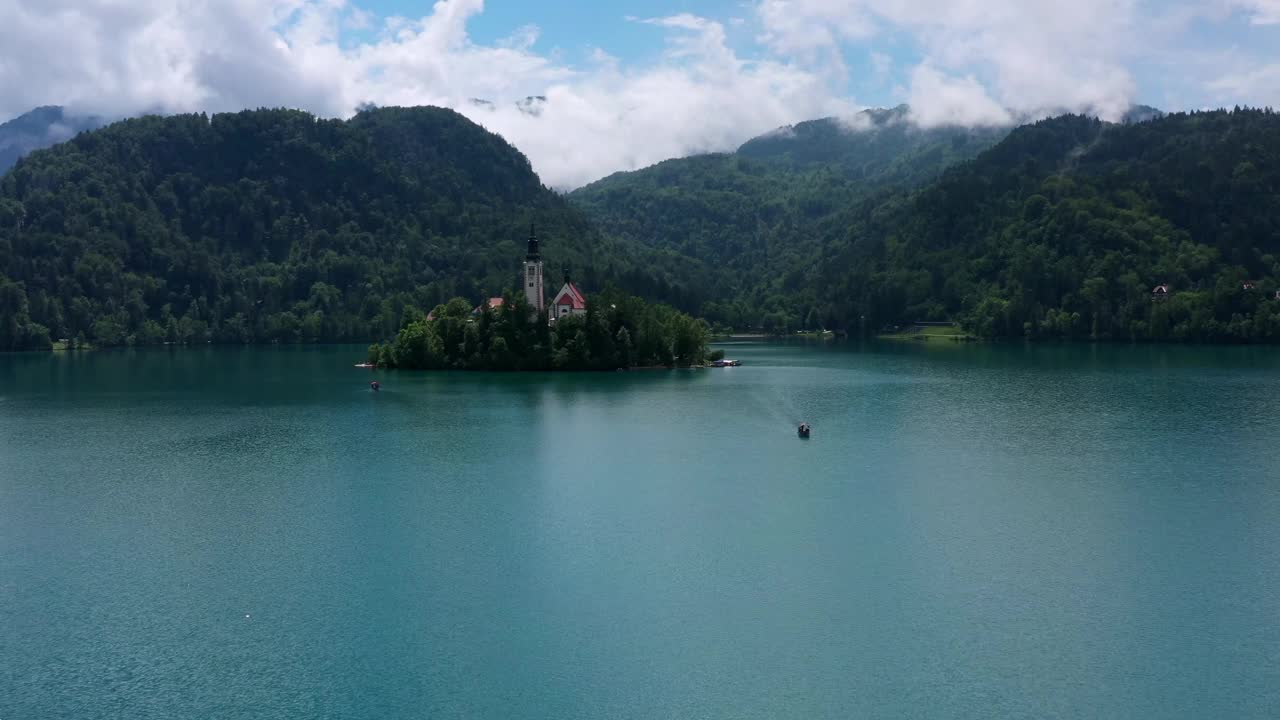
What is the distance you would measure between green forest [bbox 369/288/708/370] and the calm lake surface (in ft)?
145

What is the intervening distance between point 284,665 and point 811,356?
13018 centimetres

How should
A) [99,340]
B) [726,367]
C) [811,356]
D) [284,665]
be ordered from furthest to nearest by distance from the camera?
[99,340] < [811,356] < [726,367] < [284,665]

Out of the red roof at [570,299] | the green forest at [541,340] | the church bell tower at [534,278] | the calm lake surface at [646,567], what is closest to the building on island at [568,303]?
the red roof at [570,299]

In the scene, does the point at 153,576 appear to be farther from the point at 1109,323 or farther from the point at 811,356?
the point at 1109,323

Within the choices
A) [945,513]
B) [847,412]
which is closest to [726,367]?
[847,412]

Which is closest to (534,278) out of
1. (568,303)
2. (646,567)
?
(568,303)

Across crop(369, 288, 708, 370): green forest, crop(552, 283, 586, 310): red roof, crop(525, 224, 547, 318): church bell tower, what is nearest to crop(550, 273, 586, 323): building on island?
crop(552, 283, 586, 310): red roof

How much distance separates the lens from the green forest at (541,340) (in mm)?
115125

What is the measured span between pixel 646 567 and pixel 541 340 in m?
83.7

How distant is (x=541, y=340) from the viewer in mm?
115938

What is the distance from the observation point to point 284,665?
2559cm

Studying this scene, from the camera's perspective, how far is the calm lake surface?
79.4ft

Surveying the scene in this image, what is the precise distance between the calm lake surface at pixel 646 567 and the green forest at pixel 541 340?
4409cm

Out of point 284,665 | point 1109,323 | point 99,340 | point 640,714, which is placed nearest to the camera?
point 640,714
